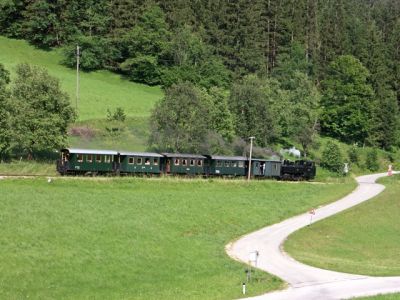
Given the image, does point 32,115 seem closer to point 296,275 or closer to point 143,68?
point 296,275

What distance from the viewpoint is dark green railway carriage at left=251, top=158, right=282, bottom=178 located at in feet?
226

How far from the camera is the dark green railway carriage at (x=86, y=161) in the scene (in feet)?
184

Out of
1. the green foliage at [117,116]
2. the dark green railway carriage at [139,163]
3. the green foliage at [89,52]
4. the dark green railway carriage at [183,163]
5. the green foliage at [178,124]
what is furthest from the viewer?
the green foliage at [89,52]

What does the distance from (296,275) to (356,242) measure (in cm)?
1483

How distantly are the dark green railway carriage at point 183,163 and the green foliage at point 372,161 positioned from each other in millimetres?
43044

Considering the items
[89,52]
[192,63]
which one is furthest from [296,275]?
[89,52]

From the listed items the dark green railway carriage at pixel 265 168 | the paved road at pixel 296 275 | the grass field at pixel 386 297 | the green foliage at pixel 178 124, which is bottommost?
the paved road at pixel 296 275

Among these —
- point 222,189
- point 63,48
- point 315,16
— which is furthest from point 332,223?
point 315,16

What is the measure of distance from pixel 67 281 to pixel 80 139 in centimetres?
4501

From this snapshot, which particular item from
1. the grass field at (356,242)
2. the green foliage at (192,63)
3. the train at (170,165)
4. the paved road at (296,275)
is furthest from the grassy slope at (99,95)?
the paved road at (296,275)

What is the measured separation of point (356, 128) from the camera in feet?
346

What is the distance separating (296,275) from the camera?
104ft

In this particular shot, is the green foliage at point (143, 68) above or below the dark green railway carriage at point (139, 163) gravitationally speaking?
above

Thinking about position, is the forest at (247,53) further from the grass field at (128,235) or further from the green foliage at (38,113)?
the grass field at (128,235)
